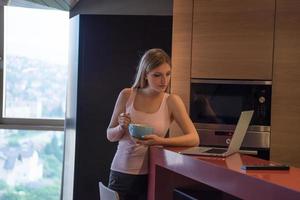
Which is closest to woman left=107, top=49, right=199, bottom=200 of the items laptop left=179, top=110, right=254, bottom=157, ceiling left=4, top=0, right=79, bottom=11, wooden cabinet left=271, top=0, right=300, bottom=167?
laptop left=179, top=110, right=254, bottom=157

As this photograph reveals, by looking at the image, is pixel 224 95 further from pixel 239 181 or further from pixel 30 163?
pixel 30 163

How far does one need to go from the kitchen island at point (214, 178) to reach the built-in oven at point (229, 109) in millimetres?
894

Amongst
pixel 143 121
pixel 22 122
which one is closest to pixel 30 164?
pixel 22 122

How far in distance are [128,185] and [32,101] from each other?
257 cm

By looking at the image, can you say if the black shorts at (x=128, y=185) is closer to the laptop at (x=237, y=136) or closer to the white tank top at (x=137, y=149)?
the white tank top at (x=137, y=149)

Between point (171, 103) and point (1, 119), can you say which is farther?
point (1, 119)

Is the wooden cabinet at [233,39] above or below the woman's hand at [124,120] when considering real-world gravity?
above

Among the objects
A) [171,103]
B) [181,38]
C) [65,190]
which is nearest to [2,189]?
[65,190]

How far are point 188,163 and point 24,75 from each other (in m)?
3.03

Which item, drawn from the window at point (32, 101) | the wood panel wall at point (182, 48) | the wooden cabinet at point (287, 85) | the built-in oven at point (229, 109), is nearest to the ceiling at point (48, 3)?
the window at point (32, 101)

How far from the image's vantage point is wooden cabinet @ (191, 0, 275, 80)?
2787 mm

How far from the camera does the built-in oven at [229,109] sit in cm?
280

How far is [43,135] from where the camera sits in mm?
4297

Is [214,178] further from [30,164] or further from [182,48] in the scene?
[30,164]
